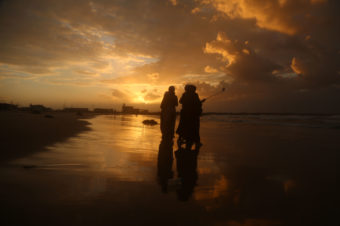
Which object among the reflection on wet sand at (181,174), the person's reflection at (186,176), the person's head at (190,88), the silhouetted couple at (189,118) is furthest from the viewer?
the person's head at (190,88)

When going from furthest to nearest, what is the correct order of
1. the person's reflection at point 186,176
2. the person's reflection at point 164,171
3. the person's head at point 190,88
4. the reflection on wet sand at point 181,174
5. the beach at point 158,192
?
the person's head at point 190,88
the person's reflection at point 164,171
the reflection on wet sand at point 181,174
the person's reflection at point 186,176
the beach at point 158,192

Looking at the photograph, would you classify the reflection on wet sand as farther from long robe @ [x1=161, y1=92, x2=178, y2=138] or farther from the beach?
long robe @ [x1=161, y1=92, x2=178, y2=138]

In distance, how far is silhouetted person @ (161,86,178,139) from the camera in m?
9.87

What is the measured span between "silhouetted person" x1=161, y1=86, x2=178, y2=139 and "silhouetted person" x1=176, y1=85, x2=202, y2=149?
38.4 inches

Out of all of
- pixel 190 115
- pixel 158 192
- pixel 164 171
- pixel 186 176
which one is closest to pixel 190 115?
pixel 190 115

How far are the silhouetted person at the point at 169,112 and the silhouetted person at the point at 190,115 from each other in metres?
0.97

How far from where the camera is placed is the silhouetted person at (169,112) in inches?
389

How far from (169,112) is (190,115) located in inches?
53.7

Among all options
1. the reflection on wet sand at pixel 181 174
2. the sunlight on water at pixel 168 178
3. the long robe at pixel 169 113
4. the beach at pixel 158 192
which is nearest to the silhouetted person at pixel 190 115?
the long robe at pixel 169 113

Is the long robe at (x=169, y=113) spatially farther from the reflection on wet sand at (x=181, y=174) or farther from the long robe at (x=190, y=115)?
the reflection on wet sand at (x=181, y=174)

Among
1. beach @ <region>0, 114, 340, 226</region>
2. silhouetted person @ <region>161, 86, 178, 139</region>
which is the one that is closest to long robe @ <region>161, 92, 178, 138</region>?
silhouetted person @ <region>161, 86, 178, 139</region>

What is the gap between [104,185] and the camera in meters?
3.63

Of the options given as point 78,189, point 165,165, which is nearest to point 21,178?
point 78,189

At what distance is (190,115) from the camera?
882 centimetres
